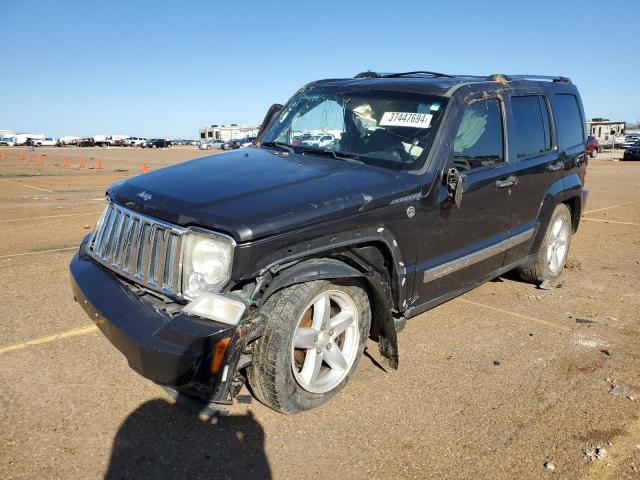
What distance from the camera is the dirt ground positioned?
8.75ft

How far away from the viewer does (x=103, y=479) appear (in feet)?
8.18

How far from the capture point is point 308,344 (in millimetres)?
3072

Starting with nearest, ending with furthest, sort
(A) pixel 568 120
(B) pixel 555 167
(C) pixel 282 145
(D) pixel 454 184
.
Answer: (D) pixel 454 184 < (C) pixel 282 145 < (B) pixel 555 167 < (A) pixel 568 120

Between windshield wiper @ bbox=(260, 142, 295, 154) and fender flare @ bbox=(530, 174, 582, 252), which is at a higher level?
windshield wiper @ bbox=(260, 142, 295, 154)

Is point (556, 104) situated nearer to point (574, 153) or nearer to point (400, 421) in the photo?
point (574, 153)

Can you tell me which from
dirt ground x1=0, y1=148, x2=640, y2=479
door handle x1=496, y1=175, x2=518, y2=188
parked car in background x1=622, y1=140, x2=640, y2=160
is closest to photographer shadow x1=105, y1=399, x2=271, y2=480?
dirt ground x1=0, y1=148, x2=640, y2=479

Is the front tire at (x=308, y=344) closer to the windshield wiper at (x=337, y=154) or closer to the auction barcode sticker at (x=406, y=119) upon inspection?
the windshield wiper at (x=337, y=154)

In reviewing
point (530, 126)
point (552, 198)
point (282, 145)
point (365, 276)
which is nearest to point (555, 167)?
point (552, 198)

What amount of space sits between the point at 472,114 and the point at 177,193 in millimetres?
2347

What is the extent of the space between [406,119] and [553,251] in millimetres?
2814

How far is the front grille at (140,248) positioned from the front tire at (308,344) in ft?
1.90

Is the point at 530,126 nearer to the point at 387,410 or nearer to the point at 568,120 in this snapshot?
the point at 568,120

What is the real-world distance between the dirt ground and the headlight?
2.70 ft

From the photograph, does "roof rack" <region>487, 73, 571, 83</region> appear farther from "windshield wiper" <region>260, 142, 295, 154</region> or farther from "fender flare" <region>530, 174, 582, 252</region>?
"windshield wiper" <region>260, 142, 295, 154</region>
